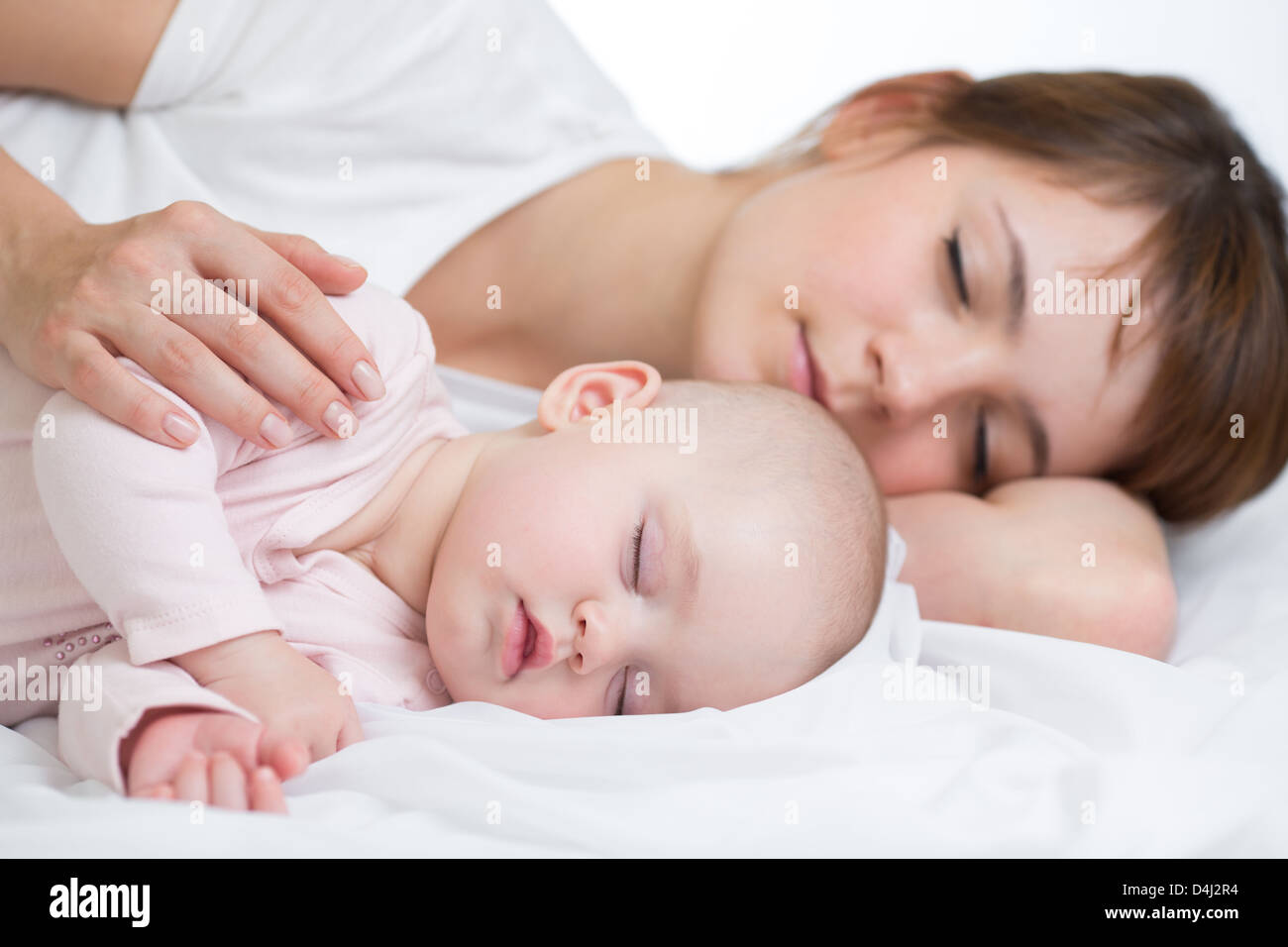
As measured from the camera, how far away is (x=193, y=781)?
3.11ft

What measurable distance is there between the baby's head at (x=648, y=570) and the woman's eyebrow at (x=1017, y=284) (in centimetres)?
54

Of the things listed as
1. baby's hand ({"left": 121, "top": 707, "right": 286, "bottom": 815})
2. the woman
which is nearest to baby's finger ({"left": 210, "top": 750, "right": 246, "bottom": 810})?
baby's hand ({"left": 121, "top": 707, "right": 286, "bottom": 815})

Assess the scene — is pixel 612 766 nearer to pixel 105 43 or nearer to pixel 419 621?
pixel 419 621

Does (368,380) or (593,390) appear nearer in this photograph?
(368,380)

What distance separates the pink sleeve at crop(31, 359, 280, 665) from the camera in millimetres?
1057

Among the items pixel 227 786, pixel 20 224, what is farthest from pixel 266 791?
pixel 20 224

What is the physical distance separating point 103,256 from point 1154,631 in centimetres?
162

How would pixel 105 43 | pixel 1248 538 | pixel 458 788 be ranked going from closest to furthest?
pixel 458 788, pixel 105 43, pixel 1248 538

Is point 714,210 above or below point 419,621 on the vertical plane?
above

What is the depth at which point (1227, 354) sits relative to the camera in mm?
1835

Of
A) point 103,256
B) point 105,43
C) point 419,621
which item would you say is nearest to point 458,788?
point 419,621

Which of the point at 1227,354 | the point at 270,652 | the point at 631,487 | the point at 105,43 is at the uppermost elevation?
the point at 105,43

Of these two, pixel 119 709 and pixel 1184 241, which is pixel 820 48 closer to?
pixel 1184 241

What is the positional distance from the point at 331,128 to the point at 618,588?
1117 mm
